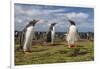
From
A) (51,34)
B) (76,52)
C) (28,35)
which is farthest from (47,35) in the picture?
(76,52)

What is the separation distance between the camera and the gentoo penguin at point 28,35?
7.07 feet

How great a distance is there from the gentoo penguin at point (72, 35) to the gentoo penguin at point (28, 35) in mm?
456

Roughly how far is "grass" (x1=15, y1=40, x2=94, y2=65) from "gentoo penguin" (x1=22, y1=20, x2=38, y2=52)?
0.19 ft

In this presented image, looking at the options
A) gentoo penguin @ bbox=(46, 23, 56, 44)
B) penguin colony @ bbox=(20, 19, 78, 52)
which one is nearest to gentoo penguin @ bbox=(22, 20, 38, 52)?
penguin colony @ bbox=(20, 19, 78, 52)

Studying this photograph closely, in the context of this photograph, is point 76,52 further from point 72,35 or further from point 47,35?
point 47,35

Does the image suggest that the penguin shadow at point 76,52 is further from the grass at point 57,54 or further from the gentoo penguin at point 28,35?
the gentoo penguin at point 28,35

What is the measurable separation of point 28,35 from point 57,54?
1.34 feet

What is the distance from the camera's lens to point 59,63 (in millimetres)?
2271

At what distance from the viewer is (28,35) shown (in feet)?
7.12

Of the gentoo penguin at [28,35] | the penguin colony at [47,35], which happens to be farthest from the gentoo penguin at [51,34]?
the gentoo penguin at [28,35]

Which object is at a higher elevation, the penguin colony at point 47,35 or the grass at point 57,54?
the penguin colony at point 47,35

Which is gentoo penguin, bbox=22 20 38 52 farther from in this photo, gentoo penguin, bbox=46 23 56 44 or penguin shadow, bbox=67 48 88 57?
penguin shadow, bbox=67 48 88 57

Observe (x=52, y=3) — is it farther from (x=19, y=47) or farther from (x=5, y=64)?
(x=5, y=64)

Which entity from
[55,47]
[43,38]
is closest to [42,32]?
[43,38]
